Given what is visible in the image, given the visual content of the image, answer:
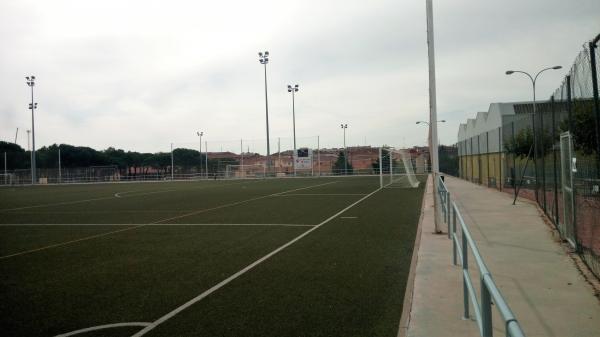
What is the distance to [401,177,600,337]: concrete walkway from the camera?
15.4 feet

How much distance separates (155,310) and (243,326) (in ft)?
4.26

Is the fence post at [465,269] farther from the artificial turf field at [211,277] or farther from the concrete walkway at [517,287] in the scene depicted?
the artificial turf field at [211,277]

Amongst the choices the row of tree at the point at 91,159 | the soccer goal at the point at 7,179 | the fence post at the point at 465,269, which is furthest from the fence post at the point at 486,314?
the soccer goal at the point at 7,179

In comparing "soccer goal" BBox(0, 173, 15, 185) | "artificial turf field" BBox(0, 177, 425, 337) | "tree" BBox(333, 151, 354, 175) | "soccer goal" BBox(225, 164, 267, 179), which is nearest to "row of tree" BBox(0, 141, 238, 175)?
"soccer goal" BBox(225, 164, 267, 179)

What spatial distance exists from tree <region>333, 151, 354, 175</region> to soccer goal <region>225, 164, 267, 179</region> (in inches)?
369

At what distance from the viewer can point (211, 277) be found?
7.14 m

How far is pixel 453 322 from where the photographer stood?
15.9 ft

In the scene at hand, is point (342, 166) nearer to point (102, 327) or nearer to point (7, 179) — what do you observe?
point (7, 179)

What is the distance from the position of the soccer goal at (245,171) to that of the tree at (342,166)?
938 centimetres

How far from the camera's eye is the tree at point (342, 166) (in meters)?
59.6

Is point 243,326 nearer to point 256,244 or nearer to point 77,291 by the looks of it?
point 77,291

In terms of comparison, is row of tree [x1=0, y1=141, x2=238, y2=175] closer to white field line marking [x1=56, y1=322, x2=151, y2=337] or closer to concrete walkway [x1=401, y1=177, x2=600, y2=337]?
concrete walkway [x1=401, y1=177, x2=600, y2=337]

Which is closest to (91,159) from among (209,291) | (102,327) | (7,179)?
(7,179)

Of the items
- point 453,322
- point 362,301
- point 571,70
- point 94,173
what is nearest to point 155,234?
point 362,301
